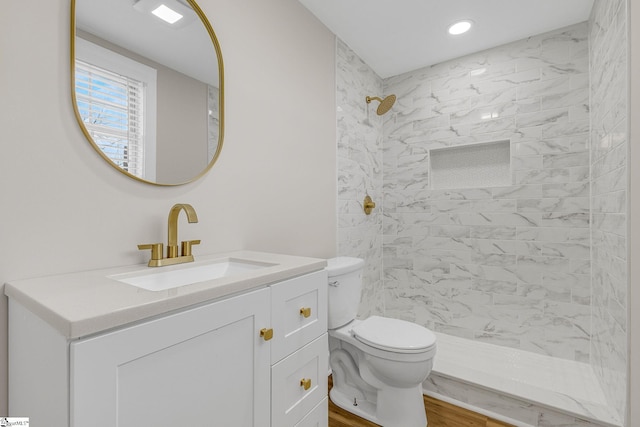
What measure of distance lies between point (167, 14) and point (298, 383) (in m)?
1.50

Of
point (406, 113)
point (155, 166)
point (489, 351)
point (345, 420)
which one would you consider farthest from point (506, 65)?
point (345, 420)

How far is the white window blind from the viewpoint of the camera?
99 cm

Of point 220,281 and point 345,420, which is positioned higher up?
point 220,281

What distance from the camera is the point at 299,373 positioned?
1111 millimetres

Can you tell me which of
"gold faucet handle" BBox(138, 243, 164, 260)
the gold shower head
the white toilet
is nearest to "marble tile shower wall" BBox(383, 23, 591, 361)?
the gold shower head

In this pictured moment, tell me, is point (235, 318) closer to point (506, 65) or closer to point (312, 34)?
point (312, 34)

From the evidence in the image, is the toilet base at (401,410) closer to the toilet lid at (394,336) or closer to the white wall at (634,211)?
the toilet lid at (394,336)

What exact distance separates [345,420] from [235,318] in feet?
4.34

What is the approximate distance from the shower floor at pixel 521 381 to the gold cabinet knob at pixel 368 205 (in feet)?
3.94

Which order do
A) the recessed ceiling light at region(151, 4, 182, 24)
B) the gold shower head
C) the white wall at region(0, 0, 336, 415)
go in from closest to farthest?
the white wall at region(0, 0, 336, 415), the recessed ceiling light at region(151, 4, 182, 24), the gold shower head

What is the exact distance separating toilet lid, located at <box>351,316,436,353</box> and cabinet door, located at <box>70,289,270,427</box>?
0.79 meters

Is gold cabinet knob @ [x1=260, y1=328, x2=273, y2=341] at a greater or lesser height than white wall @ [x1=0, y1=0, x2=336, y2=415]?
lesser

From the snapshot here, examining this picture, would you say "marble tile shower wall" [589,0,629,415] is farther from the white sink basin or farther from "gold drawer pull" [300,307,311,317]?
the white sink basin

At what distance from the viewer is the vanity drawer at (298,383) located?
1.00 metres
